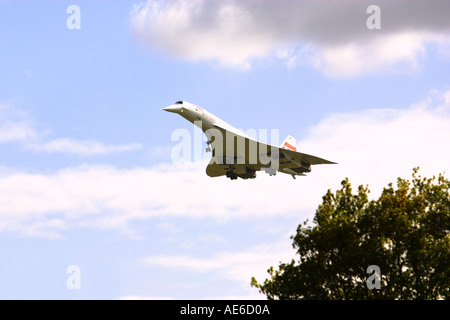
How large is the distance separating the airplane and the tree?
615cm

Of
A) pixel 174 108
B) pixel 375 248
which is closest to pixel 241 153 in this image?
pixel 174 108

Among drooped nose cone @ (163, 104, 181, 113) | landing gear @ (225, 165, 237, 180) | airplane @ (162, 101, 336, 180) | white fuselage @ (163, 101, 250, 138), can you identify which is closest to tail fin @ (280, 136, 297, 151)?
airplane @ (162, 101, 336, 180)

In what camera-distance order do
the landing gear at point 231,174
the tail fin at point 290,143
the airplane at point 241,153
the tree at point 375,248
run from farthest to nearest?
the tail fin at point 290,143 < the landing gear at point 231,174 < the airplane at point 241,153 < the tree at point 375,248

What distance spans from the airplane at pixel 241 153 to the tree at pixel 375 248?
6153mm

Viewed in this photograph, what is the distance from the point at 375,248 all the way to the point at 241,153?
16743 millimetres

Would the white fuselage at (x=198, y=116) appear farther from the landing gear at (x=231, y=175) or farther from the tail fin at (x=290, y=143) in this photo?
the tail fin at (x=290, y=143)

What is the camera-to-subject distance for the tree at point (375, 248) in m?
44.1

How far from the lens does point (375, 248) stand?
44625 mm

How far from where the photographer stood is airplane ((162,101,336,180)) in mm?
51219

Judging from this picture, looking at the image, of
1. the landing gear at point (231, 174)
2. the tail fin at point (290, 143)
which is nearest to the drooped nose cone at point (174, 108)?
the landing gear at point (231, 174)

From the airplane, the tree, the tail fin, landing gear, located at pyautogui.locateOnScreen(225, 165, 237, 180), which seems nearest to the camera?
the tree

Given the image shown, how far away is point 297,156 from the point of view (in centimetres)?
5356

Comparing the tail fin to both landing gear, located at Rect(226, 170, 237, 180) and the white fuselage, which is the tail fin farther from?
the white fuselage
